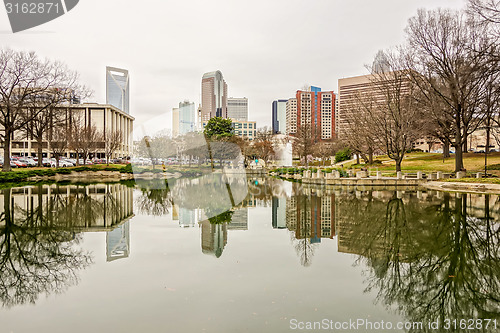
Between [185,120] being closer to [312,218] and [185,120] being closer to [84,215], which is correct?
[84,215]

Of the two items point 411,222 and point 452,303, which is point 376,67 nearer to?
point 411,222

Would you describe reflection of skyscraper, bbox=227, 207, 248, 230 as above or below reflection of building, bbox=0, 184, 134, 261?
below

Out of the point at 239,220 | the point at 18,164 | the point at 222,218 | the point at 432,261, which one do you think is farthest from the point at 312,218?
the point at 18,164

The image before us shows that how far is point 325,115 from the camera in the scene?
16775 cm

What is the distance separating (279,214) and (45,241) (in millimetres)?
9981

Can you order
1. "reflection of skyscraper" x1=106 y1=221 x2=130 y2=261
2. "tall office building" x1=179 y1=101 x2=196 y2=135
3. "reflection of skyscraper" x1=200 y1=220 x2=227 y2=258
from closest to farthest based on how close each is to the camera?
"reflection of skyscraper" x1=106 y1=221 x2=130 y2=261, "reflection of skyscraper" x1=200 y1=220 x2=227 y2=258, "tall office building" x1=179 y1=101 x2=196 y2=135

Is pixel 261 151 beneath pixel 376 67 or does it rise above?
beneath

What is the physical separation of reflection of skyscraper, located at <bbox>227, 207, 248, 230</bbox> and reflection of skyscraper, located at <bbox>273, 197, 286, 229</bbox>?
4.23 ft

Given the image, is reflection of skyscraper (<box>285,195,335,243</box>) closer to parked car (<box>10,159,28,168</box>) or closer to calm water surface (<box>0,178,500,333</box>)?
calm water surface (<box>0,178,500,333</box>)

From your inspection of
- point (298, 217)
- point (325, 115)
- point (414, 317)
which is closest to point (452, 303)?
point (414, 317)

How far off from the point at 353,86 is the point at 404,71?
10048 cm

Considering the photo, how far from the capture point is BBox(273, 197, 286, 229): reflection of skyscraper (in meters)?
14.4

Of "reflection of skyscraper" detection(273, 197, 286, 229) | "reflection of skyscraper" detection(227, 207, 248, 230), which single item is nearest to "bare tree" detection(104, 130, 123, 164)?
"reflection of skyscraper" detection(273, 197, 286, 229)

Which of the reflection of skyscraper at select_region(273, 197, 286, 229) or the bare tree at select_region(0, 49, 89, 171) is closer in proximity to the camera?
the reflection of skyscraper at select_region(273, 197, 286, 229)
